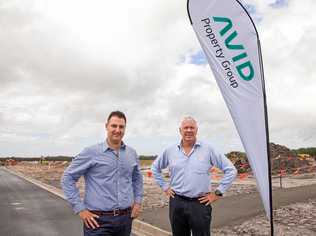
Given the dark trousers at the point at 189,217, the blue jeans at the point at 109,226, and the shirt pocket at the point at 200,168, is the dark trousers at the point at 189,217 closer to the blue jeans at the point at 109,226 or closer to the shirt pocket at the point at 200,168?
the shirt pocket at the point at 200,168

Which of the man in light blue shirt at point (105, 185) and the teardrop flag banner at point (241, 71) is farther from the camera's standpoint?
the teardrop flag banner at point (241, 71)

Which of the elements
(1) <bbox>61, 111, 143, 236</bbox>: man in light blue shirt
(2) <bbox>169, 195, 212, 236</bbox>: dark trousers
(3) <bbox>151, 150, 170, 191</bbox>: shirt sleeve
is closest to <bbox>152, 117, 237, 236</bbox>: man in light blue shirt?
(2) <bbox>169, 195, 212, 236</bbox>: dark trousers

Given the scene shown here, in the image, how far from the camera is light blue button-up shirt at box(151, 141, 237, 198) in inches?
197

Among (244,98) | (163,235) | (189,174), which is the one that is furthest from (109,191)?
(163,235)

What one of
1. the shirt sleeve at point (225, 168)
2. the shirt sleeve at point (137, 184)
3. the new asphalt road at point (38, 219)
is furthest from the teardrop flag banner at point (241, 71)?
the new asphalt road at point (38, 219)

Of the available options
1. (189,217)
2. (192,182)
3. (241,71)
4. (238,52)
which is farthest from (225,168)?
(238,52)

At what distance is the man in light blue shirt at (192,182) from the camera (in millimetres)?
4945

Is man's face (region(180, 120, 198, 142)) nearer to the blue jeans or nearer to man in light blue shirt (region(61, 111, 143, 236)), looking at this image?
man in light blue shirt (region(61, 111, 143, 236))

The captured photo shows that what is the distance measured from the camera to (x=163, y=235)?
855 cm

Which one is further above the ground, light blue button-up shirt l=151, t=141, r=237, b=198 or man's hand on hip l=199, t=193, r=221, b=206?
light blue button-up shirt l=151, t=141, r=237, b=198

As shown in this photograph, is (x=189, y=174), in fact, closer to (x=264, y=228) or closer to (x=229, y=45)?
(x=229, y=45)

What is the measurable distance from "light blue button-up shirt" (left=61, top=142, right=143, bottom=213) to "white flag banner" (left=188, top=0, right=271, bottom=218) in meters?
1.57

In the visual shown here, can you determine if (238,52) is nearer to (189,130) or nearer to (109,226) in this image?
(189,130)

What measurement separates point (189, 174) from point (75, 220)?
22.0 ft
